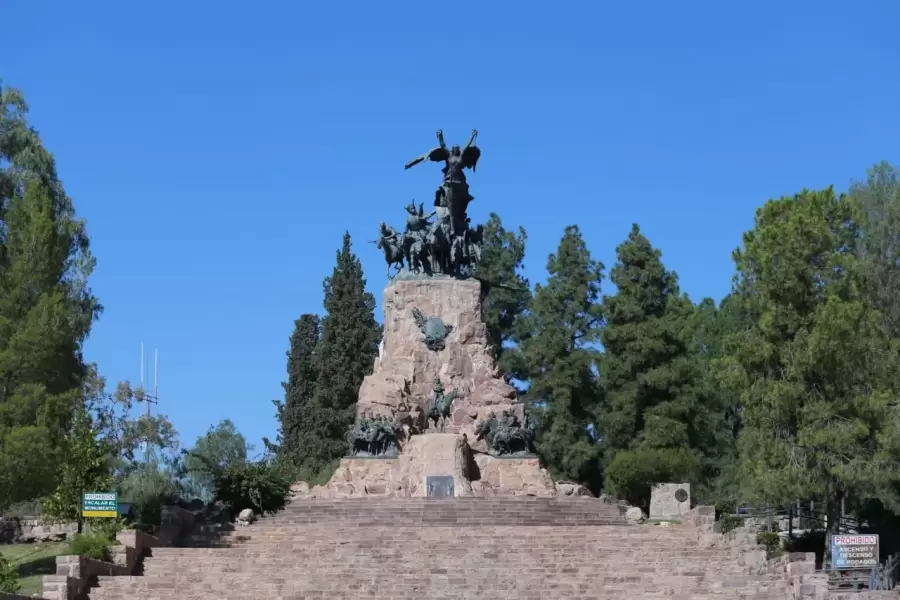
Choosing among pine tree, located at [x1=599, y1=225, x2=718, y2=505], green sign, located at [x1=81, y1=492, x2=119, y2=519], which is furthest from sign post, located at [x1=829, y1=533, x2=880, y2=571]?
pine tree, located at [x1=599, y1=225, x2=718, y2=505]

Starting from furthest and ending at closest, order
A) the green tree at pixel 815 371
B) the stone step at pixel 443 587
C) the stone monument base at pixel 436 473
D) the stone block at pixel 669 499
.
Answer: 1. the stone block at pixel 669 499
2. the stone monument base at pixel 436 473
3. the green tree at pixel 815 371
4. the stone step at pixel 443 587

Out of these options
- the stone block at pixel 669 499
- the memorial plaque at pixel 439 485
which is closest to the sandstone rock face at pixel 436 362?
the memorial plaque at pixel 439 485

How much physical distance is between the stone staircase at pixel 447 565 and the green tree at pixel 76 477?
291 cm

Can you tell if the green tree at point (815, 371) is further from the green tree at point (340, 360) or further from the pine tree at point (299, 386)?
the pine tree at point (299, 386)

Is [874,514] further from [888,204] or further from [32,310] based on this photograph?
[32,310]

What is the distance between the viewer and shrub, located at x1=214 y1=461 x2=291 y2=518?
125 ft

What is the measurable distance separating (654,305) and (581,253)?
5.41 m

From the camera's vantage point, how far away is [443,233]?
154ft

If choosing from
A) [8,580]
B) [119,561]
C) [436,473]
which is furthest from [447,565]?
[436,473]

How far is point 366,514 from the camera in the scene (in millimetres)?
37344

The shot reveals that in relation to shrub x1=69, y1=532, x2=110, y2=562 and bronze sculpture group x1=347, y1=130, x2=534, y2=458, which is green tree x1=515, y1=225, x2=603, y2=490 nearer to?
bronze sculpture group x1=347, y1=130, x2=534, y2=458

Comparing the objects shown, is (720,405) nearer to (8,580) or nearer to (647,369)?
(647,369)

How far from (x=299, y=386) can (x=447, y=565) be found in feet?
119

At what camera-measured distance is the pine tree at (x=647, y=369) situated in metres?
54.8
